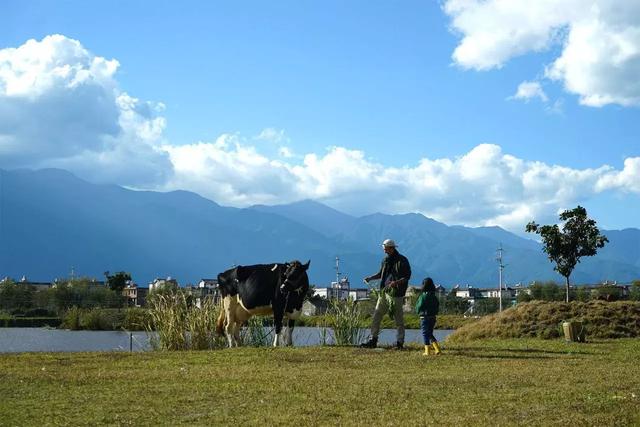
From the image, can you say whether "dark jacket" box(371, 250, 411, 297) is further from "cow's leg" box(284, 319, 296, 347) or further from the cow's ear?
the cow's ear

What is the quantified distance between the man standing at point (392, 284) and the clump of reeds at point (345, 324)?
2.78 meters

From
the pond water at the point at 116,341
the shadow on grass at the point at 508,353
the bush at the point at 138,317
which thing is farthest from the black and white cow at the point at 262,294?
the shadow on grass at the point at 508,353

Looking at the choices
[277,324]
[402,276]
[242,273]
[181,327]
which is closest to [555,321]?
[402,276]

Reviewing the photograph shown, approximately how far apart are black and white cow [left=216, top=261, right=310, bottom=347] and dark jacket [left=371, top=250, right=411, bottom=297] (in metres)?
2.21

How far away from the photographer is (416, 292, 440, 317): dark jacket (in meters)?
17.7

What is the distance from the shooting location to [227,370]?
14352 millimetres

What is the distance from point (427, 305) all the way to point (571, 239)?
2598 centimetres

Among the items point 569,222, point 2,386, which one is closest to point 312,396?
point 2,386

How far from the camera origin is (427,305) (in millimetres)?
17719

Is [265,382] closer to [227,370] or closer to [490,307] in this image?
[227,370]

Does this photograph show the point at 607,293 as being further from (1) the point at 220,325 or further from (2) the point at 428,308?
(2) the point at 428,308

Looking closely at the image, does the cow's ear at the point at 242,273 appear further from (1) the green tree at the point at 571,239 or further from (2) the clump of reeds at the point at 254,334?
(1) the green tree at the point at 571,239

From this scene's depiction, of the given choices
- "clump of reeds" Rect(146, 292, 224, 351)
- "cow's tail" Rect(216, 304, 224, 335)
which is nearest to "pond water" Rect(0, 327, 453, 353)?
"clump of reeds" Rect(146, 292, 224, 351)

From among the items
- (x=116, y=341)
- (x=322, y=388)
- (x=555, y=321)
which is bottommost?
(x=116, y=341)
